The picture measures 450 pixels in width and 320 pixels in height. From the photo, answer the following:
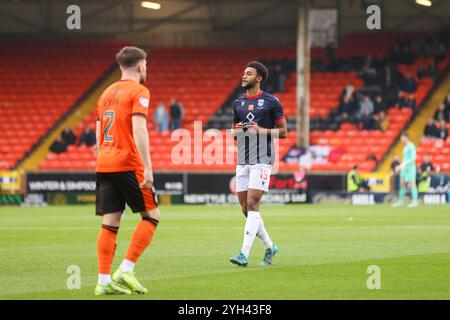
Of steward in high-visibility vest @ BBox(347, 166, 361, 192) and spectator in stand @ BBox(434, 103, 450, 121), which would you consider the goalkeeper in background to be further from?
spectator in stand @ BBox(434, 103, 450, 121)

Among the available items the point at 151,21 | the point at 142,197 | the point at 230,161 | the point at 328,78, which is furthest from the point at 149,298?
the point at 151,21

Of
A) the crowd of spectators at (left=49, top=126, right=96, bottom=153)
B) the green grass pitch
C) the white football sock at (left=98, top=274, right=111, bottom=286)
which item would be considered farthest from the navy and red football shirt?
the crowd of spectators at (left=49, top=126, right=96, bottom=153)

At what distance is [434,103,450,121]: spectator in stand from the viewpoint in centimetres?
3822

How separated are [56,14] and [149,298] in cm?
3793

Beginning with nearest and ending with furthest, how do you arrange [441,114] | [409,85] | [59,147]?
[441,114] < [59,147] < [409,85]

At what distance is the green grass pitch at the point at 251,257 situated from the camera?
10266 mm

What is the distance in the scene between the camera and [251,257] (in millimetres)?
14305

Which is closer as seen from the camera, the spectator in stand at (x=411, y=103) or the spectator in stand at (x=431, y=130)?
the spectator in stand at (x=431, y=130)

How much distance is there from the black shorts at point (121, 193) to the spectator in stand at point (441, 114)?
29.5m

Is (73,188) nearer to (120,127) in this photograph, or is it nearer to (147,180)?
(120,127)

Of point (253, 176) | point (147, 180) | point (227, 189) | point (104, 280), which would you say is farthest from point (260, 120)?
point (227, 189)

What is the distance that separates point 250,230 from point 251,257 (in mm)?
1450

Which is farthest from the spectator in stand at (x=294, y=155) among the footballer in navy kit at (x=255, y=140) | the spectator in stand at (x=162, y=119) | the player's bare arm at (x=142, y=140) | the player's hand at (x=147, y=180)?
the player's bare arm at (x=142, y=140)

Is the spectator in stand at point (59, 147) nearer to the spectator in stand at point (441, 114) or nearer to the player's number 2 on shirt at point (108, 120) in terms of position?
the spectator in stand at point (441, 114)
